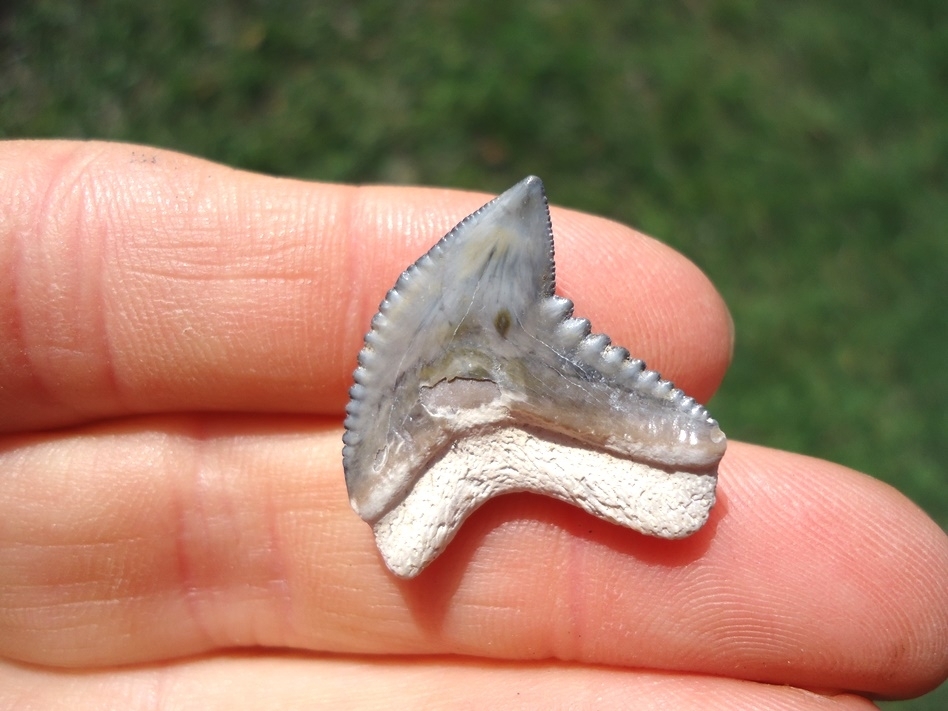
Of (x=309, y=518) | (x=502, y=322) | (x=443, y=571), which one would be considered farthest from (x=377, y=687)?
(x=502, y=322)

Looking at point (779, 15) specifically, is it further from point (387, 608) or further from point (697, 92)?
point (387, 608)

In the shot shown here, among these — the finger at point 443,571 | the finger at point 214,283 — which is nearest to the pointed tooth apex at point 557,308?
the finger at point 214,283

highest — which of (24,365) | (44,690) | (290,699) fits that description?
(24,365)

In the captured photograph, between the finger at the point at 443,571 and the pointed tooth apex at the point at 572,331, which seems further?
the finger at the point at 443,571

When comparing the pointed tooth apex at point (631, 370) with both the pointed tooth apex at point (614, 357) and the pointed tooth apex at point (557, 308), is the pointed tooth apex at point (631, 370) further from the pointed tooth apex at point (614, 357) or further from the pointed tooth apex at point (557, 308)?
the pointed tooth apex at point (557, 308)

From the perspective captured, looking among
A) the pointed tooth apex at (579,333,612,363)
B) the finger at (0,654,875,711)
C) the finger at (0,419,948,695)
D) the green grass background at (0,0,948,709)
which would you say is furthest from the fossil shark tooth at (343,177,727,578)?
the green grass background at (0,0,948,709)

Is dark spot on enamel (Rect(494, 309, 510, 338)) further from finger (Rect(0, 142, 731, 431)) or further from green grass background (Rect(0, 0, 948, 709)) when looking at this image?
green grass background (Rect(0, 0, 948, 709))

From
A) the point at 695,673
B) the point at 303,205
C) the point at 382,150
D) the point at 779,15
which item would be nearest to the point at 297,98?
the point at 382,150
